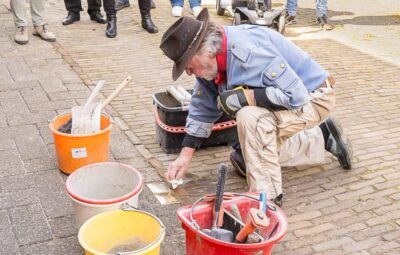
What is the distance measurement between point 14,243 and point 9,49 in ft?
12.0

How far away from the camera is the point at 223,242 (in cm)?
229

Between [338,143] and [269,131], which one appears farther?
[338,143]

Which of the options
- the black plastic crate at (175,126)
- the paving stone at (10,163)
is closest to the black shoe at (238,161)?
the black plastic crate at (175,126)

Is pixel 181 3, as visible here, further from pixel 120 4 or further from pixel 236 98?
pixel 236 98

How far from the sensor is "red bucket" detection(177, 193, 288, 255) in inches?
90.6

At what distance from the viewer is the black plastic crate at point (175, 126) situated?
152 inches

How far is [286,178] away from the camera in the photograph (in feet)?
12.3

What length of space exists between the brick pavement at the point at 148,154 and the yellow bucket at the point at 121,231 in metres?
0.35

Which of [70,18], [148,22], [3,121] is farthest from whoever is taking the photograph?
[70,18]

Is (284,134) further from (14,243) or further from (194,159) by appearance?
(14,243)

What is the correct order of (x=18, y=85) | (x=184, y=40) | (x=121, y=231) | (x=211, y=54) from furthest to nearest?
1. (x=18, y=85)
2. (x=211, y=54)
3. (x=184, y=40)
4. (x=121, y=231)

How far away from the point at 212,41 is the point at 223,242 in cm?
112

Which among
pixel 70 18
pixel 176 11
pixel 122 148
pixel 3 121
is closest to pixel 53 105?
pixel 3 121

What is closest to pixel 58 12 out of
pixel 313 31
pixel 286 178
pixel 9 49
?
pixel 9 49
